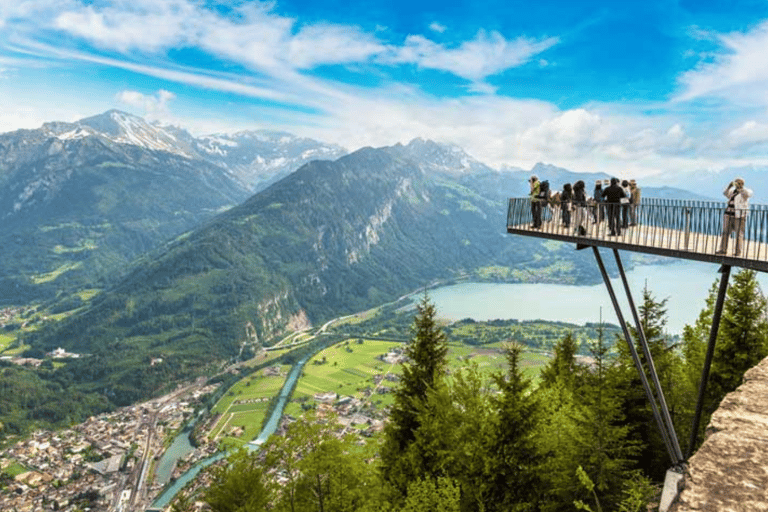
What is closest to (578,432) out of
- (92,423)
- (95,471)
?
(95,471)

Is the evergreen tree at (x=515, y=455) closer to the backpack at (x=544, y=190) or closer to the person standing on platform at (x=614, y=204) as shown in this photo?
the person standing on platform at (x=614, y=204)

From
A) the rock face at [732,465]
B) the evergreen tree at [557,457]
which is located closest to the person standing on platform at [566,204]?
the evergreen tree at [557,457]

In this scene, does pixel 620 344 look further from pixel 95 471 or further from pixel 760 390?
pixel 95 471

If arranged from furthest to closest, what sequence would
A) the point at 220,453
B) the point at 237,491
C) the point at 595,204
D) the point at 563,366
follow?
1. the point at 220,453
2. the point at 563,366
3. the point at 237,491
4. the point at 595,204

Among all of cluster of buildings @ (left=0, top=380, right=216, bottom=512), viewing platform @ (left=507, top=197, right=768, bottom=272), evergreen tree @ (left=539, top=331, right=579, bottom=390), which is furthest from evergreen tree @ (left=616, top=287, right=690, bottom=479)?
cluster of buildings @ (left=0, top=380, right=216, bottom=512)

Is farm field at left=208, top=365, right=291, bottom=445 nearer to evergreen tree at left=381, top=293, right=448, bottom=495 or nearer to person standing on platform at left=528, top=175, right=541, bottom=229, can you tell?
evergreen tree at left=381, top=293, right=448, bottom=495

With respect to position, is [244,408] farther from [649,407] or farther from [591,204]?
[591,204]

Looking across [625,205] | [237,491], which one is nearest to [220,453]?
[237,491]

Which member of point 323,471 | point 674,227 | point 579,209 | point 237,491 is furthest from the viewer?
point 237,491
